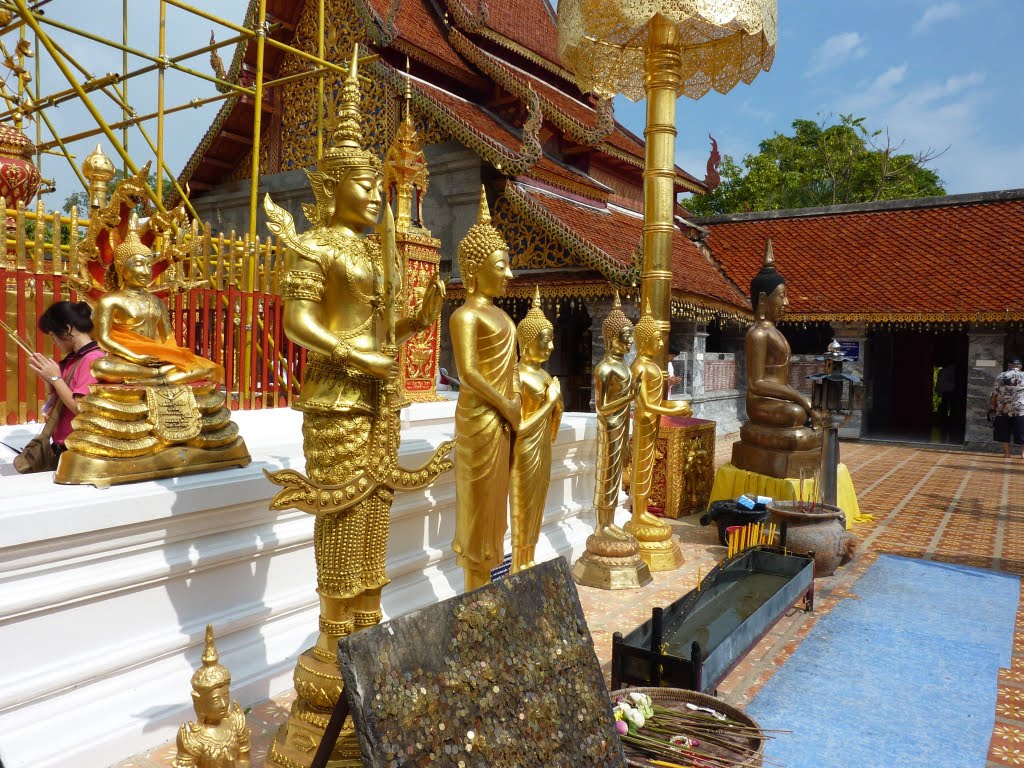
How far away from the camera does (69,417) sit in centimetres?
329

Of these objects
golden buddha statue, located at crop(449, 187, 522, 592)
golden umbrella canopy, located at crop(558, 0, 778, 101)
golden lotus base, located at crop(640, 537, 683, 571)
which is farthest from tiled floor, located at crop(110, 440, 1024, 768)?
golden umbrella canopy, located at crop(558, 0, 778, 101)

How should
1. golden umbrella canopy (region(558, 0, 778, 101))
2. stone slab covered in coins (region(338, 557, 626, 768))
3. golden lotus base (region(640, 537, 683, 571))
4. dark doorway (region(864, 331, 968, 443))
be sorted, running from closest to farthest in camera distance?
stone slab covered in coins (region(338, 557, 626, 768)) < golden umbrella canopy (region(558, 0, 778, 101)) < golden lotus base (region(640, 537, 683, 571)) < dark doorway (region(864, 331, 968, 443))

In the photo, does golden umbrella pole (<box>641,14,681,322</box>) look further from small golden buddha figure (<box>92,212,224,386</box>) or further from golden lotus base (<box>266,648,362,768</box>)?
golden lotus base (<box>266,648,362,768</box>)

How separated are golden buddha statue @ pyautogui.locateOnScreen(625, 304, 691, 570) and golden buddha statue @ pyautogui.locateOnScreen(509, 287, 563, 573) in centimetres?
127

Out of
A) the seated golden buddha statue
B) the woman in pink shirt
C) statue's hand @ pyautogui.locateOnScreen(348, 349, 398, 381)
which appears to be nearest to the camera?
statue's hand @ pyautogui.locateOnScreen(348, 349, 398, 381)

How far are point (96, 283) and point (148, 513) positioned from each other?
199 centimetres

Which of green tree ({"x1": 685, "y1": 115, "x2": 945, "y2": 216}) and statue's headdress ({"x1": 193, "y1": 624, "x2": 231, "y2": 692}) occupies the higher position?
green tree ({"x1": 685, "y1": 115, "x2": 945, "y2": 216})

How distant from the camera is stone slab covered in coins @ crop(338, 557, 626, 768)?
1.34 m

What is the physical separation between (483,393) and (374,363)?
0.81 meters

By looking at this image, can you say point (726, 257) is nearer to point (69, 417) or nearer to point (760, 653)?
point (760, 653)

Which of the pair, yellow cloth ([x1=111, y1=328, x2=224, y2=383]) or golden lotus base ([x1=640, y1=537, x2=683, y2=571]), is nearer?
yellow cloth ([x1=111, y1=328, x2=224, y2=383])

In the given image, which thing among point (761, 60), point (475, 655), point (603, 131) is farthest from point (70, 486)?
point (603, 131)

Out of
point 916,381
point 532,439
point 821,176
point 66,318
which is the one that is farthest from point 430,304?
point 821,176

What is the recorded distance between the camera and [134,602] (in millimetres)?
2514
